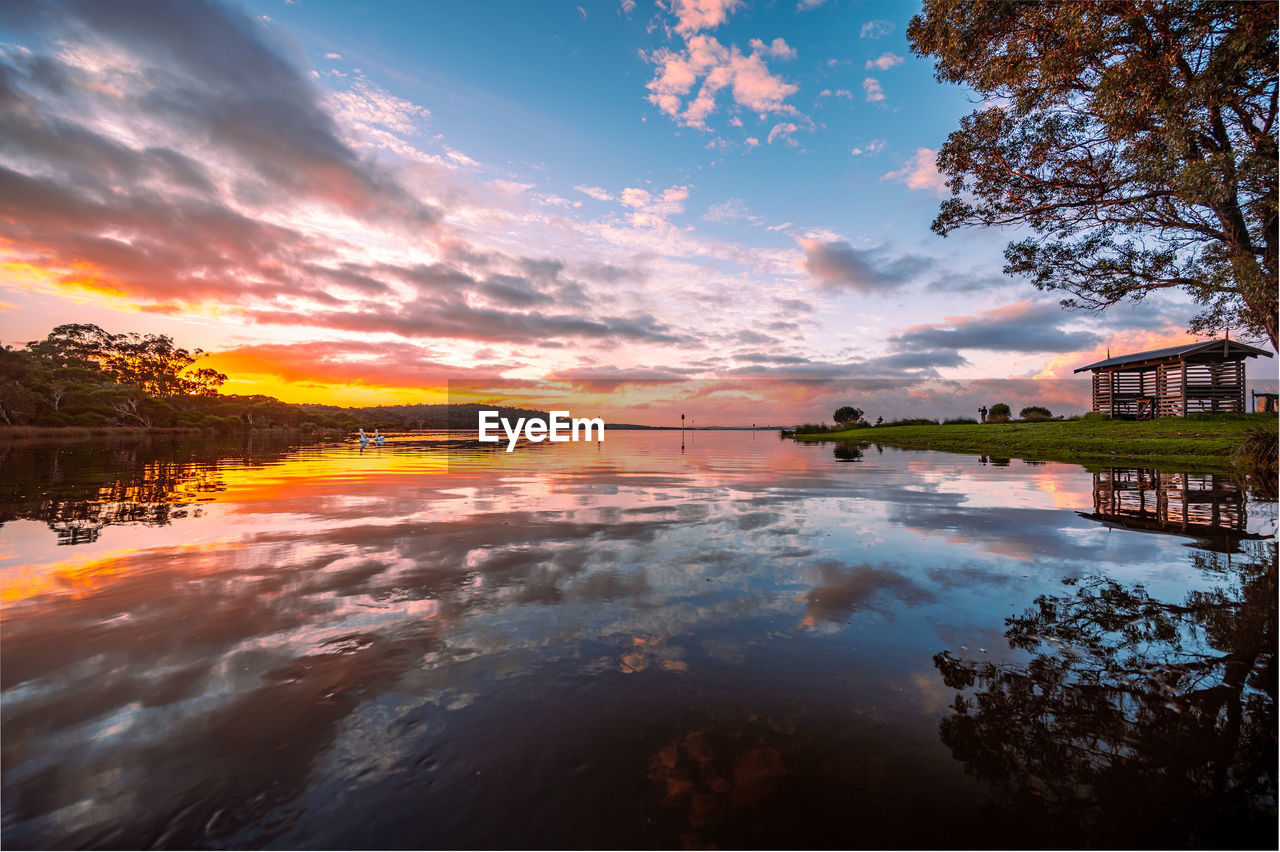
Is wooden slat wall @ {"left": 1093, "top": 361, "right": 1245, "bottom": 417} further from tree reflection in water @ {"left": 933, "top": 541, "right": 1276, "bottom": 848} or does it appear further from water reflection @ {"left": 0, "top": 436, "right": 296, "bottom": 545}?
water reflection @ {"left": 0, "top": 436, "right": 296, "bottom": 545}

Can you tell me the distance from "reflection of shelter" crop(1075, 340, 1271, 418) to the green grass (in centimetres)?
419

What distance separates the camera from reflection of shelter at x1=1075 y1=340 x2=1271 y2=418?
116 ft

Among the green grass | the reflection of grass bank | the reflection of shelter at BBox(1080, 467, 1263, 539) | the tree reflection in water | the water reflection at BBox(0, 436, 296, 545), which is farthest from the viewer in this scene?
the reflection of grass bank

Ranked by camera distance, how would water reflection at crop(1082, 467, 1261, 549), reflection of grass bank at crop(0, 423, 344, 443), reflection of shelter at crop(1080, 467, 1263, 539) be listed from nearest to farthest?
water reflection at crop(1082, 467, 1261, 549) → reflection of shelter at crop(1080, 467, 1263, 539) → reflection of grass bank at crop(0, 423, 344, 443)

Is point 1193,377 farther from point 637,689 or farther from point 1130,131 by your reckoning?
point 637,689

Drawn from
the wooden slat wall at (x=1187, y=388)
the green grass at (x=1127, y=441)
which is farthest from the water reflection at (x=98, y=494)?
the wooden slat wall at (x=1187, y=388)

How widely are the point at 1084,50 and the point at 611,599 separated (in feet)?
55.6

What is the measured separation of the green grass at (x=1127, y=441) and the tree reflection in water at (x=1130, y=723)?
965 inches

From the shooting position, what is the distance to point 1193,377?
36219mm

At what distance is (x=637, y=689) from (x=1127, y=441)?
36861 mm

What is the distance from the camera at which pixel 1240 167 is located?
10609 mm

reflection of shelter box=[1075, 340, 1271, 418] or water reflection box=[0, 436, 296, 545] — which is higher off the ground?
reflection of shelter box=[1075, 340, 1271, 418]

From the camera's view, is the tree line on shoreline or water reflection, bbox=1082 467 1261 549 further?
the tree line on shoreline

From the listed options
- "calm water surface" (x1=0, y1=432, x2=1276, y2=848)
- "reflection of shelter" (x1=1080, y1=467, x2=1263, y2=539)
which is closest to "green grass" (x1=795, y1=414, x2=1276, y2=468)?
"reflection of shelter" (x1=1080, y1=467, x2=1263, y2=539)
